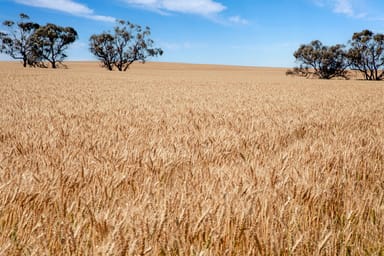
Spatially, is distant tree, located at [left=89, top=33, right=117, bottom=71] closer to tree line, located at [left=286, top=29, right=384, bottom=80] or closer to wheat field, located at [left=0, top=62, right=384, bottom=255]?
tree line, located at [left=286, top=29, right=384, bottom=80]

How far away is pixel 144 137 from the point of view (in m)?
4.25

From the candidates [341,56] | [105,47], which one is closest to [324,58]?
[341,56]

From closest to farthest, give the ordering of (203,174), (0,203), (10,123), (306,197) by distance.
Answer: (0,203) < (306,197) < (203,174) < (10,123)

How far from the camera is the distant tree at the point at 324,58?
2571 inches

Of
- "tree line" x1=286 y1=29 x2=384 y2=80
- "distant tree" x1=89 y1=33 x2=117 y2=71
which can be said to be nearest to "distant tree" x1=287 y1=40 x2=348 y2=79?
"tree line" x1=286 y1=29 x2=384 y2=80

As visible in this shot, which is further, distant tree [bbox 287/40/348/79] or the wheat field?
distant tree [bbox 287/40/348/79]

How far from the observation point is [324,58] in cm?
6581

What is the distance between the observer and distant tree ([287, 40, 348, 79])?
65312mm

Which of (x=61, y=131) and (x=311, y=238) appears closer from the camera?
(x=311, y=238)

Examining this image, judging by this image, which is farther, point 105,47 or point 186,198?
point 105,47

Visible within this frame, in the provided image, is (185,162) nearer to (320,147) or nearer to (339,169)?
(339,169)

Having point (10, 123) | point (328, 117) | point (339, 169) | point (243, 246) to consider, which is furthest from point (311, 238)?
point (328, 117)

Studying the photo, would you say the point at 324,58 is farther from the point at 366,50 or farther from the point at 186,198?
the point at 186,198

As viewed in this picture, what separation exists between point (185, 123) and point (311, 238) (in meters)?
4.06
